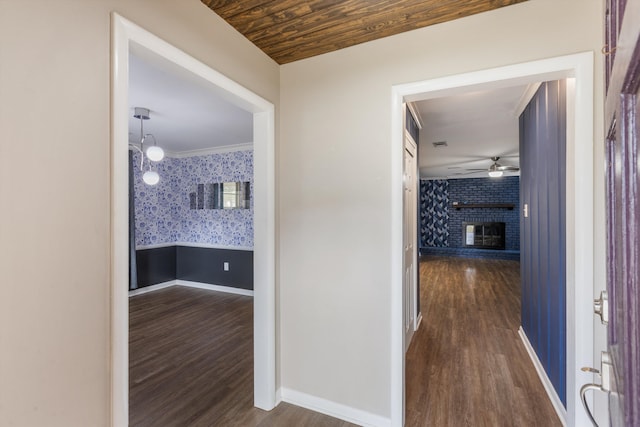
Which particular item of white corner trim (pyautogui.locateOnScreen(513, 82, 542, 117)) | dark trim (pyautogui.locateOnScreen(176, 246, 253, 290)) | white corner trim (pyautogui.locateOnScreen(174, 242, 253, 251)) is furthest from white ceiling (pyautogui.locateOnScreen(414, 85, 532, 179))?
dark trim (pyautogui.locateOnScreen(176, 246, 253, 290))

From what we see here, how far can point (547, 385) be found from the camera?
7.59ft

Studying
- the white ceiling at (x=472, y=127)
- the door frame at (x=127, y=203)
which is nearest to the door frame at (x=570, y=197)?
the door frame at (x=127, y=203)

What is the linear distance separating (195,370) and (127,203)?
2096mm

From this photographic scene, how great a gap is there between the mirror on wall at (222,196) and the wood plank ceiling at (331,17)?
3.30 metres

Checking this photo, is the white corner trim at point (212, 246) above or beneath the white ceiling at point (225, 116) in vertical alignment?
beneath

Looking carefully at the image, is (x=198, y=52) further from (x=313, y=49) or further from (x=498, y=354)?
(x=498, y=354)

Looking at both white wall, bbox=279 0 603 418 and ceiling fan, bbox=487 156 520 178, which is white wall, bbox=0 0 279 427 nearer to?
white wall, bbox=279 0 603 418

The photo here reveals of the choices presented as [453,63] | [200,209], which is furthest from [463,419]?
[200,209]

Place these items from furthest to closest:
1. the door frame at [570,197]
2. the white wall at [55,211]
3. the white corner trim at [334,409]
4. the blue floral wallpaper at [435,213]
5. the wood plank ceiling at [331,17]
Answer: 1. the blue floral wallpaper at [435,213]
2. the white corner trim at [334,409]
3. the wood plank ceiling at [331,17]
4. the door frame at [570,197]
5. the white wall at [55,211]

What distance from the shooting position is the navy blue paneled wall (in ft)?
29.9

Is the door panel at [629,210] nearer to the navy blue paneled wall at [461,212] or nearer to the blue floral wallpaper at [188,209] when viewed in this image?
the blue floral wallpaper at [188,209]

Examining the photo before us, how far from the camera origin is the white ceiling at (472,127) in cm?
309

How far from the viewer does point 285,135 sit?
2.19 m

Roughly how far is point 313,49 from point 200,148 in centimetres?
381
